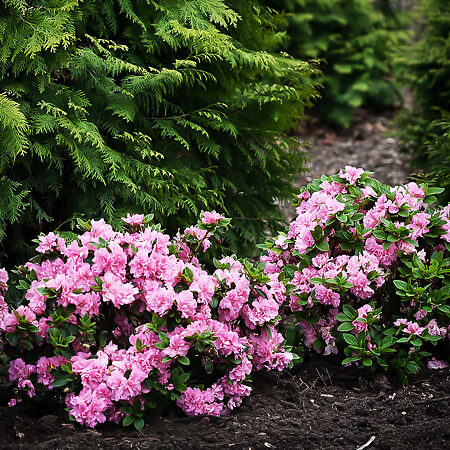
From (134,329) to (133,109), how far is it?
3.90ft

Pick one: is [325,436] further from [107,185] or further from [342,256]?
[107,185]

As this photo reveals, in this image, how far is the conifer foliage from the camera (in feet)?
10.1

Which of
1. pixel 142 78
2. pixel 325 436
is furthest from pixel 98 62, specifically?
pixel 325 436

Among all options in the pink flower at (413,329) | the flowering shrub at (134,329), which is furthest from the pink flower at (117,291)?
the pink flower at (413,329)

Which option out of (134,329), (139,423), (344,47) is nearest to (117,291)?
(134,329)

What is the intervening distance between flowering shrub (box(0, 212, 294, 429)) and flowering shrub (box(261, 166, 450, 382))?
0.97 ft

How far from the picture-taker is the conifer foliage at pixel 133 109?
3072mm

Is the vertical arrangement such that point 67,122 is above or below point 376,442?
above

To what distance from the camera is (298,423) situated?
2.59 metres

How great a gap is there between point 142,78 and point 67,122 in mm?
497

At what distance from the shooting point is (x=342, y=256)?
2.99 meters

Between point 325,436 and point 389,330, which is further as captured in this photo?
point 389,330

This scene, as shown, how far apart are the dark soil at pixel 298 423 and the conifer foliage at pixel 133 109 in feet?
3.19

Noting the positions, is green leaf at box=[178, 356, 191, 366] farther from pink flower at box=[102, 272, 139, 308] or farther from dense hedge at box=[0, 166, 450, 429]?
pink flower at box=[102, 272, 139, 308]
